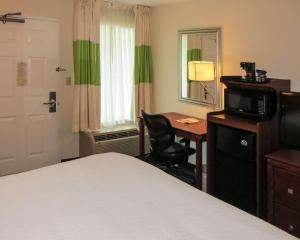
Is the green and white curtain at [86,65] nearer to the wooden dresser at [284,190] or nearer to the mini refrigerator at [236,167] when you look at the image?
the mini refrigerator at [236,167]

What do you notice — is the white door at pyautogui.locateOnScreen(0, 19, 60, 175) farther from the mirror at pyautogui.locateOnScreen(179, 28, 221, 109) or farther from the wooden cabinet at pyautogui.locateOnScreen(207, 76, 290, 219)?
the wooden cabinet at pyautogui.locateOnScreen(207, 76, 290, 219)

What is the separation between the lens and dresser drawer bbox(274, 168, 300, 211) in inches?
94.0

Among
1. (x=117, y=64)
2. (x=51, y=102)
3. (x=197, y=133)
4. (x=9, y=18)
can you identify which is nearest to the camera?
(x=197, y=133)

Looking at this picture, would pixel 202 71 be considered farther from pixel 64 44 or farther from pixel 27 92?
pixel 27 92

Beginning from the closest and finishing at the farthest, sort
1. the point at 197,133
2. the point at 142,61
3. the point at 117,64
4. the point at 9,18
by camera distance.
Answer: the point at 197,133 → the point at 9,18 → the point at 117,64 → the point at 142,61

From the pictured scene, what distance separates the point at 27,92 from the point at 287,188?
10.9ft

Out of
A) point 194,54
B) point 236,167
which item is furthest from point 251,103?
point 194,54

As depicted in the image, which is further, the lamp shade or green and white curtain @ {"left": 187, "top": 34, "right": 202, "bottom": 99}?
green and white curtain @ {"left": 187, "top": 34, "right": 202, "bottom": 99}

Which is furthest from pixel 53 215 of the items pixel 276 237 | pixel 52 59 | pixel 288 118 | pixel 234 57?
pixel 52 59

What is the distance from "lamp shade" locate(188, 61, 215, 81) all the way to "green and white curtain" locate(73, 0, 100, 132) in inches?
57.6

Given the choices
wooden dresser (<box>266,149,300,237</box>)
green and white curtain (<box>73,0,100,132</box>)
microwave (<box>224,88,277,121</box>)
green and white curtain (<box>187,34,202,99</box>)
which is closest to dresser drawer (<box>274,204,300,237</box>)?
wooden dresser (<box>266,149,300,237</box>)

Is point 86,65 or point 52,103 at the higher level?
point 86,65

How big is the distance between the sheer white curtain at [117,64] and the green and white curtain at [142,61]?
82 mm

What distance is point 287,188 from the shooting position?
245cm
